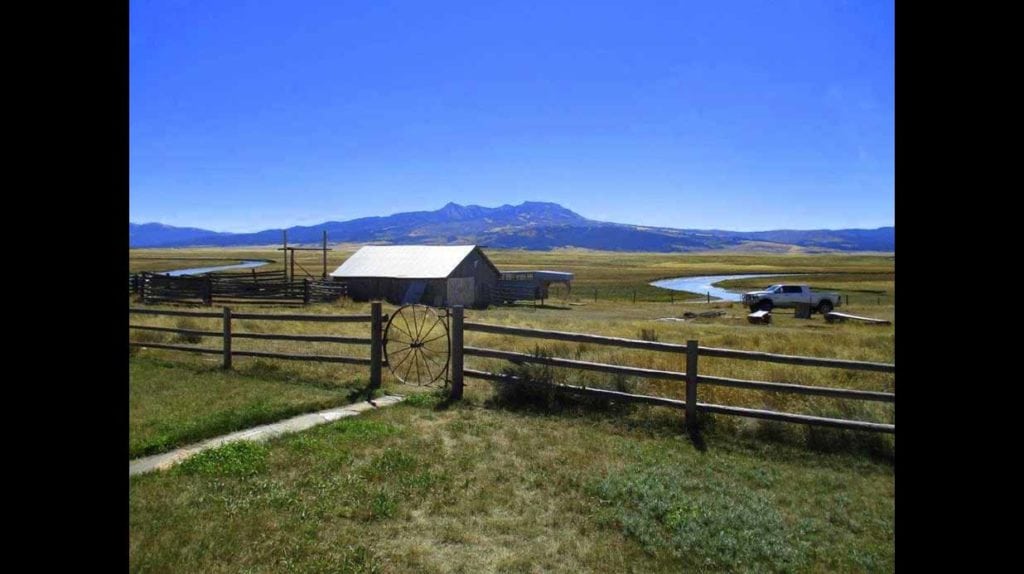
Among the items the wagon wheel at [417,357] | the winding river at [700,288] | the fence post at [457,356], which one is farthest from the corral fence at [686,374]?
the winding river at [700,288]

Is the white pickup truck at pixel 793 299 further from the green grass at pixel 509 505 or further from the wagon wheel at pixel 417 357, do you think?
the green grass at pixel 509 505

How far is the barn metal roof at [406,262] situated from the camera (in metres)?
35.6

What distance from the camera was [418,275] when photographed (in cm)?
3506

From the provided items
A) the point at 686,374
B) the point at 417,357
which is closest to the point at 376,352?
the point at 417,357

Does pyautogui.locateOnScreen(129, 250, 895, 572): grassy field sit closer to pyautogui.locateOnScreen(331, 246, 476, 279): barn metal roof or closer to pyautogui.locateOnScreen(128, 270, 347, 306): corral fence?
pyautogui.locateOnScreen(128, 270, 347, 306): corral fence

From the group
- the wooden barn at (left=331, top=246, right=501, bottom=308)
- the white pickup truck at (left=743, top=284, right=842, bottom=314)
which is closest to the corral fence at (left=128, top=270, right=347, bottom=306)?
the wooden barn at (left=331, top=246, right=501, bottom=308)

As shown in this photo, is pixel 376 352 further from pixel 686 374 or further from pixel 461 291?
pixel 461 291

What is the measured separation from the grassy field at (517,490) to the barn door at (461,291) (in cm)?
2542

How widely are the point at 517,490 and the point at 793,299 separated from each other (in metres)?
36.2

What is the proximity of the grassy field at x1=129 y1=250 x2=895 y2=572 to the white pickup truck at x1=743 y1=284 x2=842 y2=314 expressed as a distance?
30.8m
